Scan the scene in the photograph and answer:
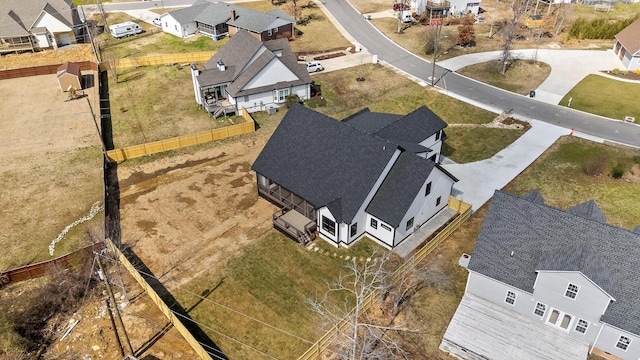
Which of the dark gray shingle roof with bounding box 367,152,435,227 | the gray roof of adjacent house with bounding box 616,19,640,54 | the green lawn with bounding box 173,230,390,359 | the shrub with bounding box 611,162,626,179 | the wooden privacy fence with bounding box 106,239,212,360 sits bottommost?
the green lawn with bounding box 173,230,390,359

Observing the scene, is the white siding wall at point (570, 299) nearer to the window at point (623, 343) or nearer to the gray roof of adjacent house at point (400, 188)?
the window at point (623, 343)

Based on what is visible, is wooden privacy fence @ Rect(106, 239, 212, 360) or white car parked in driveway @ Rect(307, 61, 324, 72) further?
white car parked in driveway @ Rect(307, 61, 324, 72)

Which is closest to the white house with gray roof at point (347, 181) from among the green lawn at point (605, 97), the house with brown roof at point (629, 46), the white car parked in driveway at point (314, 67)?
the white car parked in driveway at point (314, 67)

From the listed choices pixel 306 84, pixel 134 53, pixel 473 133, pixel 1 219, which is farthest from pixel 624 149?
pixel 134 53

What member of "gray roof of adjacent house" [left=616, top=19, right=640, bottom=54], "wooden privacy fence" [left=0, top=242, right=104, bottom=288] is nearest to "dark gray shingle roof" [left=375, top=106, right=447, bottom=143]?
"wooden privacy fence" [left=0, top=242, right=104, bottom=288]

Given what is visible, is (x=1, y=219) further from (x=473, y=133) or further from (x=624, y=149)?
(x=624, y=149)

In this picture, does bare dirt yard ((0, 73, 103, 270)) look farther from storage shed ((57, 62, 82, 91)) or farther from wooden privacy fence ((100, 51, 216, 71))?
wooden privacy fence ((100, 51, 216, 71))
